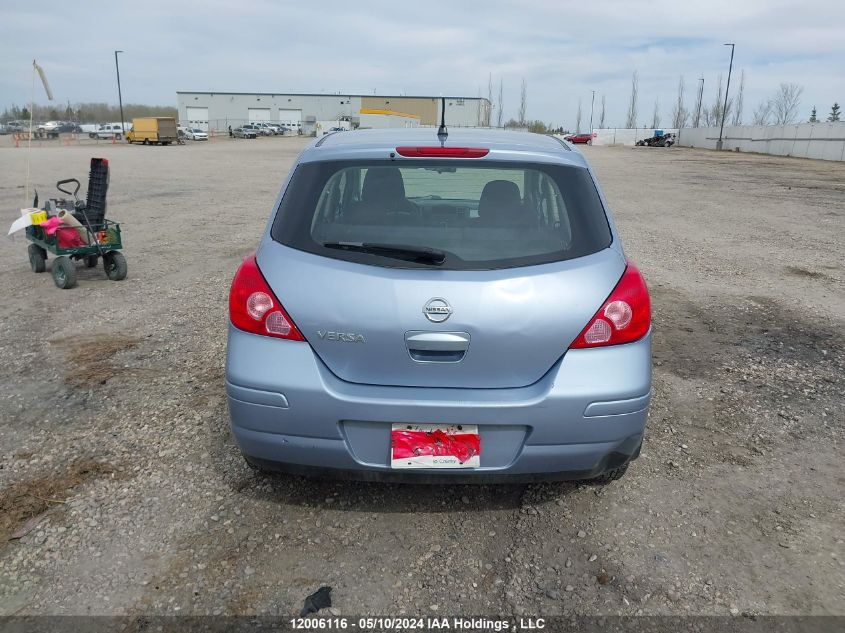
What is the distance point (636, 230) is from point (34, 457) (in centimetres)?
1062

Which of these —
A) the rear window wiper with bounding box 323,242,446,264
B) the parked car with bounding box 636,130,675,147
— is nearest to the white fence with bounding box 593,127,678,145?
the parked car with bounding box 636,130,675,147

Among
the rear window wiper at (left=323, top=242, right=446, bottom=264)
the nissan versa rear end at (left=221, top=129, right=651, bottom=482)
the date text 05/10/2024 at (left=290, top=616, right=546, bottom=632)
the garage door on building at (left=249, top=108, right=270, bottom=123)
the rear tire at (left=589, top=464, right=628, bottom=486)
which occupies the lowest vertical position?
the date text 05/10/2024 at (left=290, top=616, right=546, bottom=632)

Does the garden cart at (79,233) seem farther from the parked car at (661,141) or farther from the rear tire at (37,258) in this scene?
the parked car at (661,141)

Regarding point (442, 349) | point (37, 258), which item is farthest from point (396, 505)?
point (37, 258)

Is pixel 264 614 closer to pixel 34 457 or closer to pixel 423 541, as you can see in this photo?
pixel 423 541

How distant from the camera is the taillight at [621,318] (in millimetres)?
2609

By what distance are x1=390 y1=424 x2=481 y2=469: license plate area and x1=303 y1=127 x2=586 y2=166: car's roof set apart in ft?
3.98

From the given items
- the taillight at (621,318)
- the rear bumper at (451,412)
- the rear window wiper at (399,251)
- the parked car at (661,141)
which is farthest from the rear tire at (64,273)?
the parked car at (661,141)

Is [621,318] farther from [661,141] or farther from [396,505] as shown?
[661,141]

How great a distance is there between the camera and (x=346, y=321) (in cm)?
257

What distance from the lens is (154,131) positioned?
55.8m

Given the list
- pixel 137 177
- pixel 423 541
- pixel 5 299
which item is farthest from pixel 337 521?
pixel 137 177

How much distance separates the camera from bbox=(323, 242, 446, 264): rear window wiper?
263 cm

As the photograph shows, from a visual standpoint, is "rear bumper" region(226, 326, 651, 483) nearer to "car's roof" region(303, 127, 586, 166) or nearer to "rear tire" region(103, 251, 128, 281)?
"car's roof" region(303, 127, 586, 166)
